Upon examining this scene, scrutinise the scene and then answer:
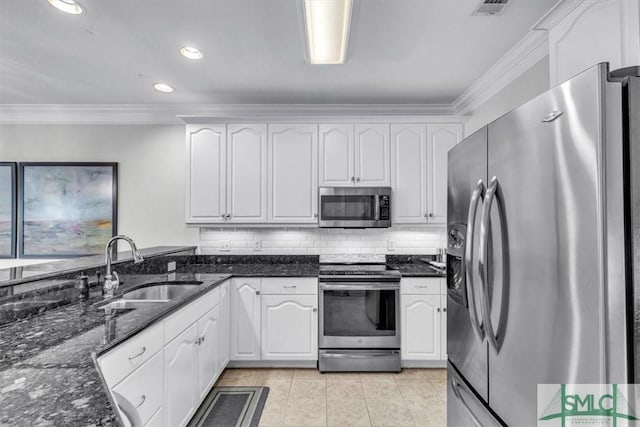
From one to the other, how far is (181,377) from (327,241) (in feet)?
6.45

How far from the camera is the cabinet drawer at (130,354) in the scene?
47.7 inches

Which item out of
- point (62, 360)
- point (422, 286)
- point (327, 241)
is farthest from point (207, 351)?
point (422, 286)

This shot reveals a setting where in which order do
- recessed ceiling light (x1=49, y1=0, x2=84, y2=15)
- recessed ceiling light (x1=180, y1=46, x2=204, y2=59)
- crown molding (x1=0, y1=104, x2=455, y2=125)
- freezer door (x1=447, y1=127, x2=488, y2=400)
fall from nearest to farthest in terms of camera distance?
freezer door (x1=447, y1=127, x2=488, y2=400), recessed ceiling light (x1=49, y1=0, x2=84, y2=15), recessed ceiling light (x1=180, y1=46, x2=204, y2=59), crown molding (x1=0, y1=104, x2=455, y2=125)

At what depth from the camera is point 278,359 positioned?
2904mm

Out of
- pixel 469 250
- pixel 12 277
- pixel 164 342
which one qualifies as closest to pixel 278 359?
pixel 164 342

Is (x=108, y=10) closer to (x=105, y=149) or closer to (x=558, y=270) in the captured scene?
(x=105, y=149)

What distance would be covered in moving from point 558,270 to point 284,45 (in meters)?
2.12

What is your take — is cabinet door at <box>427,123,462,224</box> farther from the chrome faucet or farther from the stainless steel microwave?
the chrome faucet

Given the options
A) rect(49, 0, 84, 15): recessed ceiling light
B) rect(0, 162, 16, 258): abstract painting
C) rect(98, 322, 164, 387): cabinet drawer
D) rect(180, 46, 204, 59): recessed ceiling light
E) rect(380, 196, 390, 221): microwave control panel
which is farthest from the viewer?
rect(0, 162, 16, 258): abstract painting

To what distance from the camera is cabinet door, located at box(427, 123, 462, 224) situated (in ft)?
10.5

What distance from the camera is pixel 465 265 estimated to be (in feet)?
3.68

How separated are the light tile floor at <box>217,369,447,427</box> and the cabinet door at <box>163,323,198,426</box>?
0.53m

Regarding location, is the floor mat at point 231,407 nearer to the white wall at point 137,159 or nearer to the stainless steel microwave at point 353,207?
the stainless steel microwave at point 353,207

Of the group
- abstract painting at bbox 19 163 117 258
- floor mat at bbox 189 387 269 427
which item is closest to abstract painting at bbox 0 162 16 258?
abstract painting at bbox 19 163 117 258
